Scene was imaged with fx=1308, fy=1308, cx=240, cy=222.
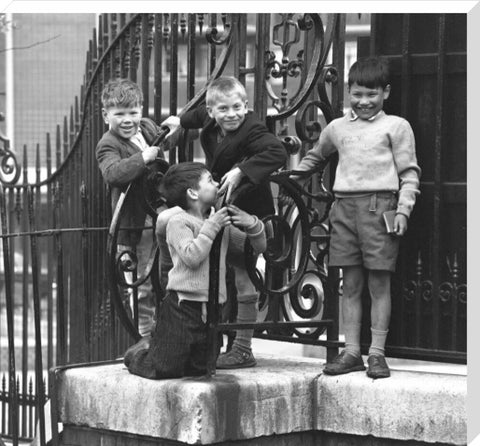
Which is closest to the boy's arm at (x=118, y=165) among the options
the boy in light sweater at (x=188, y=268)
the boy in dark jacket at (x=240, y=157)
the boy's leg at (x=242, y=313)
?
the boy in dark jacket at (x=240, y=157)

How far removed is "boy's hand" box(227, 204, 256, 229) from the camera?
6039 millimetres

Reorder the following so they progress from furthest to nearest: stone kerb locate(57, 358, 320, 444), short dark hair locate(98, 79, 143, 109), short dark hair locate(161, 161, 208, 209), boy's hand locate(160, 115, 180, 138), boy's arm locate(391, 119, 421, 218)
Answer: short dark hair locate(98, 79, 143, 109), boy's hand locate(160, 115, 180, 138), boy's arm locate(391, 119, 421, 218), short dark hair locate(161, 161, 208, 209), stone kerb locate(57, 358, 320, 444)

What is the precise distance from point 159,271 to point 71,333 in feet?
6.63

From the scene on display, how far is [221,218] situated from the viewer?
6.00m

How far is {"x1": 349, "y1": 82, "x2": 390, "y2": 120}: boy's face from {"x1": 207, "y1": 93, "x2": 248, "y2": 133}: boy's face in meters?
0.54

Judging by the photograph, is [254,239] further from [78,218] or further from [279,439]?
[78,218]

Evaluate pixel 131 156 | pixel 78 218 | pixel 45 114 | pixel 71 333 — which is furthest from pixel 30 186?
pixel 45 114

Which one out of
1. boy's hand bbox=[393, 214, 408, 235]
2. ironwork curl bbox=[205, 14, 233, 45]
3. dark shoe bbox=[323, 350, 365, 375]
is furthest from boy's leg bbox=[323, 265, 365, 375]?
ironwork curl bbox=[205, 14, 233, 45]

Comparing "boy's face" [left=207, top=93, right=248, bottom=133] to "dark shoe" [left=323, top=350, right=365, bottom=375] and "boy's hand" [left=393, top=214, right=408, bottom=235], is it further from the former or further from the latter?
"dark shoe" [left=323, top=350, right=365, bottom=375]

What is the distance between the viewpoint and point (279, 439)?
635 cm

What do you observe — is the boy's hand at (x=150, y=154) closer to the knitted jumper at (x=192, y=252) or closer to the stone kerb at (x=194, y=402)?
the knitted jumper at (x=192, y=252)

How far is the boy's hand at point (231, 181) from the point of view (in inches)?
239

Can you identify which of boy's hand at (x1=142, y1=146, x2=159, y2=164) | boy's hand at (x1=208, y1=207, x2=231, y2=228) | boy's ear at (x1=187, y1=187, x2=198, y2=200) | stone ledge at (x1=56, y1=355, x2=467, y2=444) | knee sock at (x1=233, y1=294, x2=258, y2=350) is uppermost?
boy's hand at (x1=142, y1=146, x2=159, y2=164)

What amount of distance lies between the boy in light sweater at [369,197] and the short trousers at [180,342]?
2.36ft
